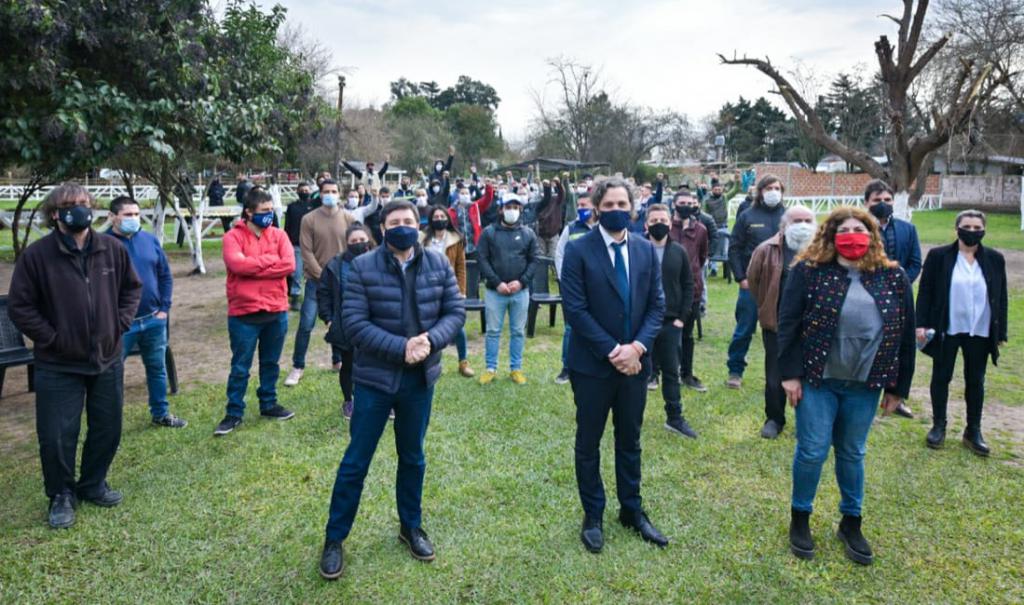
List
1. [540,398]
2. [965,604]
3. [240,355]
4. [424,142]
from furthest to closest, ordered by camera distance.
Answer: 1. [424,142]
2. [540,398]
3. [240,355]
4. [965,604]

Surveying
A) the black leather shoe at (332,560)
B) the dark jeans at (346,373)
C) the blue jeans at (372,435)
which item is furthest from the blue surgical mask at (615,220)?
the dark jeans at (346,373)

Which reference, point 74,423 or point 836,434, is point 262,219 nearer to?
point 74,423

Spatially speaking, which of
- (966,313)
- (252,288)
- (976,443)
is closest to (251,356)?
(252,288)

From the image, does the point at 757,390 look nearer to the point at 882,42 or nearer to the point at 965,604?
the point at 965,604

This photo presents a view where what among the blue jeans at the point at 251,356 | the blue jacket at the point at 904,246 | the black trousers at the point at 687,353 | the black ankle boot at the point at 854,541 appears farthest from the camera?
the black trousers at the point at 687,353

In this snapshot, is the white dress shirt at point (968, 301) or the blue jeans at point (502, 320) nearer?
the white dress shirt at point (968, 301)

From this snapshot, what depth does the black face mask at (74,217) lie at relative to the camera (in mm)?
3936

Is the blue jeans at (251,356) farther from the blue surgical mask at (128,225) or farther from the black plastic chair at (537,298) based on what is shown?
the black plastic chair at (537,298)

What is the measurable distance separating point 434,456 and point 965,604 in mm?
3370

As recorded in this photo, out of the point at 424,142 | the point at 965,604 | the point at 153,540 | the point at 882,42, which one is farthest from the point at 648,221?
the point at 424,142

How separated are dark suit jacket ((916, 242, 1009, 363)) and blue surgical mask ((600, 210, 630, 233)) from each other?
9.94ft

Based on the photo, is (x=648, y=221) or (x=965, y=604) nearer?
(x=965, y=604)

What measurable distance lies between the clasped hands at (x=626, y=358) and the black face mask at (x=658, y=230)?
7.23 feet

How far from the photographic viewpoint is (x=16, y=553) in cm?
368
